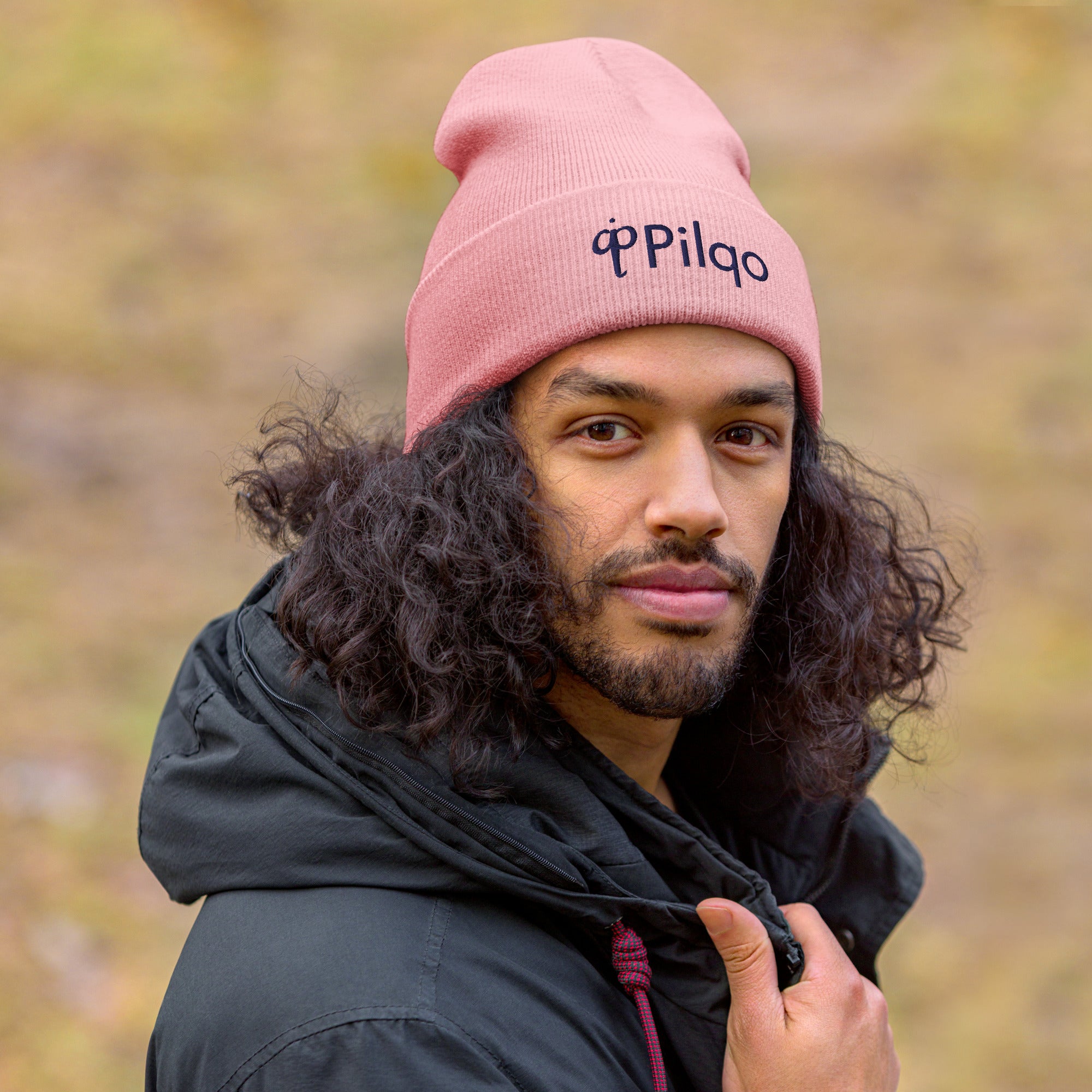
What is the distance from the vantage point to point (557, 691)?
1.89 m

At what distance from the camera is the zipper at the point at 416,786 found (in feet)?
5.01

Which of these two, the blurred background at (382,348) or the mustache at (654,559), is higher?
the blurred background at (382,348)

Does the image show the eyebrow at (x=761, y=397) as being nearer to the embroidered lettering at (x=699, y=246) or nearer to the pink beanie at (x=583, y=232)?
the pink beanie at (x=583, y=232)

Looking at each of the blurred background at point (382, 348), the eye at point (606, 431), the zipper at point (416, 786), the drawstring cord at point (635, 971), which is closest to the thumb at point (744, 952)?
the drawstring cord at point (635, 971)

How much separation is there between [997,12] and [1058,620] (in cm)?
547

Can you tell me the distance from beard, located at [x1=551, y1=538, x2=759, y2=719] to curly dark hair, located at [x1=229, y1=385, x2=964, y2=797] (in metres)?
0.04

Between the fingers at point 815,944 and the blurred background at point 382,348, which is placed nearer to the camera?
the fingers at point 815,944

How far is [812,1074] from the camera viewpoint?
159 centimetres

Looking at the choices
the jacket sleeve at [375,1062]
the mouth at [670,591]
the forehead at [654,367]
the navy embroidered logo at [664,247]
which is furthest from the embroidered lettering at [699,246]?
the jacket sleeve at [375,1062]

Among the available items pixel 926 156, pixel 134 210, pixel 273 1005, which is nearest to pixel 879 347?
pixel 926 156

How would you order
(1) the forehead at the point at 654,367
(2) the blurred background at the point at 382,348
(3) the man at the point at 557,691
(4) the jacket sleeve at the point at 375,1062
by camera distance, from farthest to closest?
(2) the blurred background at the point at 382,348, (1) the forehead at the point at 654,367, (3) the man at the point at 557,691, (4) the jacket sleeve at the point at 375,1062

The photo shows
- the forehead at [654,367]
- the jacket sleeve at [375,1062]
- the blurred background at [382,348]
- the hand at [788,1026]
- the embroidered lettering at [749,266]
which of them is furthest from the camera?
the blurred background at [382,348]

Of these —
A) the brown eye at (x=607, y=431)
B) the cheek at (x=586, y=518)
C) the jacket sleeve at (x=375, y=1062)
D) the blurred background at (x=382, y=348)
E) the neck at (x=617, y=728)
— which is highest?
the blurred background at (x=382, y=348)

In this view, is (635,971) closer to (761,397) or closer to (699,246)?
(761,397)
